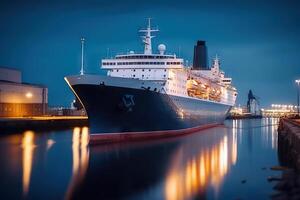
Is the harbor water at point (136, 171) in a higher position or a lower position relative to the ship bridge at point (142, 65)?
lower

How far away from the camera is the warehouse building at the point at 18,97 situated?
50.4 meters

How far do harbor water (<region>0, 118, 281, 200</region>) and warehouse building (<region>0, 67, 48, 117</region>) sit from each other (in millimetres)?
20925

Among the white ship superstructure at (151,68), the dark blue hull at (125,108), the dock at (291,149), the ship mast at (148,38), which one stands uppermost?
the ship mast at (148,38)

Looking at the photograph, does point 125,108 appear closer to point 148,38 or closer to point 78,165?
point 78,165

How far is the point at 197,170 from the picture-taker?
67.4ft

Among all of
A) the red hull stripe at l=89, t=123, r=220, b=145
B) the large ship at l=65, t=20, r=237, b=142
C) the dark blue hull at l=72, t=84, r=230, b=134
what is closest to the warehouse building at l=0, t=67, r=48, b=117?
the large ship at l=65, t=20, r=237, b=142

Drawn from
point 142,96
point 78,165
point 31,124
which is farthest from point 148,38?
point 78,165

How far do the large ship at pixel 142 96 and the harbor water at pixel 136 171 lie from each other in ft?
4.91

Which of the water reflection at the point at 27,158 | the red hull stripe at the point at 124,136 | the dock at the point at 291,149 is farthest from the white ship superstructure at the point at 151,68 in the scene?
the dock at the point at 291,149

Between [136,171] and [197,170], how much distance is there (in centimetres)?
327

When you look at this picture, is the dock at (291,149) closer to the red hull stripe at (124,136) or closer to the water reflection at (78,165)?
the red hull stripe at (124,136)

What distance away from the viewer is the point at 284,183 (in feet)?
50.0

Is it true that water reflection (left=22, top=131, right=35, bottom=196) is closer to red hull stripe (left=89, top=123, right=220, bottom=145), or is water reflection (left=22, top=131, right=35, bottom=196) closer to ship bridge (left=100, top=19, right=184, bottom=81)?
red hull stripe (left=89, top=123, right=220, bottom=145)

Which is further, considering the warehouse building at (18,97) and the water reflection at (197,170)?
the warehouse building at (18,97)
